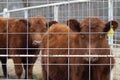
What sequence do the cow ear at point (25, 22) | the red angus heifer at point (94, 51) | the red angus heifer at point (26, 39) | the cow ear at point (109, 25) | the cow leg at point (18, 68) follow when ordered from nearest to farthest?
the red angus heifer at point (94, 51) → the cow ear at point (109, 25) → the red angus heifer at point (26, 39) → the cow ear at point (25, 22) → the cow leg at point (18, 68)

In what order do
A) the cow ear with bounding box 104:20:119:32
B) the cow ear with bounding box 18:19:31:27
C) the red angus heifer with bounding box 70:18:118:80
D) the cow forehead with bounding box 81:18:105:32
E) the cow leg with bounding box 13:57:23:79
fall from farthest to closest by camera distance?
the cow leg with bounding box 13:57:23:79, the cow ear with bounding box 18:19:31:27, the cow ear with bounding box 104:20:119:32, the cow forehead with bounding box 81:18:105:32, the red angus heifer with bounding box 70:18:118:80

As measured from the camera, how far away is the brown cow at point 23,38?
9359 millimetres

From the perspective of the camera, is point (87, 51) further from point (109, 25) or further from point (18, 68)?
point (18, 68)

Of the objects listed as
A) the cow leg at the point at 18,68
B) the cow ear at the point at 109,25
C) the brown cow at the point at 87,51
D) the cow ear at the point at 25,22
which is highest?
the cow ear at the point at 25,22

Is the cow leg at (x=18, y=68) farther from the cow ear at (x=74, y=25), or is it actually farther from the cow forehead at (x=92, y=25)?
the cow forehead at (x=92, y=25)

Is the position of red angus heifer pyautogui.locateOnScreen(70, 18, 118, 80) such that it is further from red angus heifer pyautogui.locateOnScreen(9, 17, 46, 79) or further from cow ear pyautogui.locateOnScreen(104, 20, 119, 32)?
red angus heifer pyautogui.locateOnScreen(9, 17, 46, 79)

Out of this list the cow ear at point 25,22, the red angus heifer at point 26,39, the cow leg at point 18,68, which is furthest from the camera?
the cow leg at point 18,68

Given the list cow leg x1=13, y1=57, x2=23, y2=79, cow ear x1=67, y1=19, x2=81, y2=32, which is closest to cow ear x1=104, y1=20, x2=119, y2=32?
cow ear x1=67, y1=19, x2=81, y2=32

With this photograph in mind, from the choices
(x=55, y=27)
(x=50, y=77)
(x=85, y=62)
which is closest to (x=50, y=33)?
(x=55, y=27)

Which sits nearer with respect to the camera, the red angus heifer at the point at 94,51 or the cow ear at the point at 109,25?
the red angus heifer at the point at 94,51

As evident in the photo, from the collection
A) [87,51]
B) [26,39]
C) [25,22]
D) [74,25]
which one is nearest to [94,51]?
[87,51]

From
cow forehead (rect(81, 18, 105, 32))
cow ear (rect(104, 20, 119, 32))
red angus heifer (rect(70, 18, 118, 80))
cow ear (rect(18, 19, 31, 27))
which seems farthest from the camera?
cow ear (rect(18, 19, 31, 27))

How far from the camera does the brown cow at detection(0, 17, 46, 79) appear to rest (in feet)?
30.7

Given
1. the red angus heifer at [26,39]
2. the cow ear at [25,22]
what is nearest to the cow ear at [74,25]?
the red angus heifer at [26,39]
